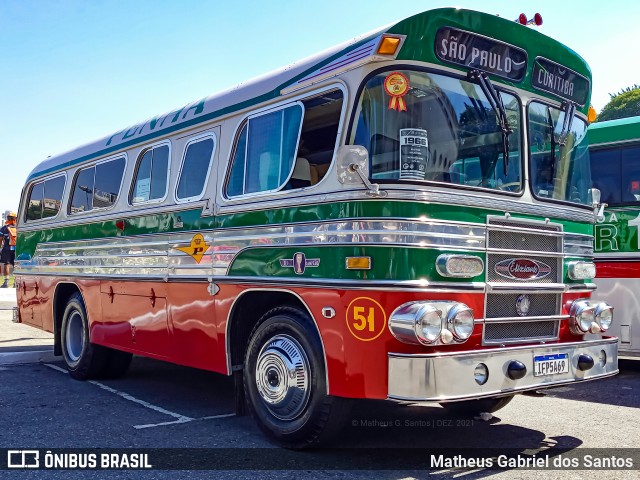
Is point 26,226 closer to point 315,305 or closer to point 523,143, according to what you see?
point 315,305

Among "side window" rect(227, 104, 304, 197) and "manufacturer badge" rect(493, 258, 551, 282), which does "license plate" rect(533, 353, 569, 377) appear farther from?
"side window" rect(227, 104, 304, 197)

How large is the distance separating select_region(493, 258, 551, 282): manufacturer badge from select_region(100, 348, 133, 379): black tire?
201 inches

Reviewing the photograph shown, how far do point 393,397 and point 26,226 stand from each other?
7.70m

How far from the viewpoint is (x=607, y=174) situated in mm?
9281

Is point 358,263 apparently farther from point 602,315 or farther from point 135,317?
point 135,317

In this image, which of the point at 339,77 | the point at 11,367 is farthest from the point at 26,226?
the point at 339,77

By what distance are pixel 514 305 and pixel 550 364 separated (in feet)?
1.58

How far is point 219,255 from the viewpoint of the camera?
5.82m

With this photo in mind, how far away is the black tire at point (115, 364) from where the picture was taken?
8133 mm

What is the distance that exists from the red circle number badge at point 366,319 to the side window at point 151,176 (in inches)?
121

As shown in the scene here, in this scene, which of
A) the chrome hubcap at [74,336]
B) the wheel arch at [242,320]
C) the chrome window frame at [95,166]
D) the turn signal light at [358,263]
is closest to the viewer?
the turn signal light at [358,263]

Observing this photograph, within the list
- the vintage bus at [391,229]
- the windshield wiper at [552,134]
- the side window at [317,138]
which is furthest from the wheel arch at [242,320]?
the windshield wiper at [552,134]

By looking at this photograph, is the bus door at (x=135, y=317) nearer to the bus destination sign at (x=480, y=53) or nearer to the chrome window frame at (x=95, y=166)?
the chrome window frame at (x=95, y=166)

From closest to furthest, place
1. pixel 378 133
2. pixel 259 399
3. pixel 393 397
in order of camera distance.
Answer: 1. pixel 393 397
2. pixel 378 133
3. pixel 259 399
